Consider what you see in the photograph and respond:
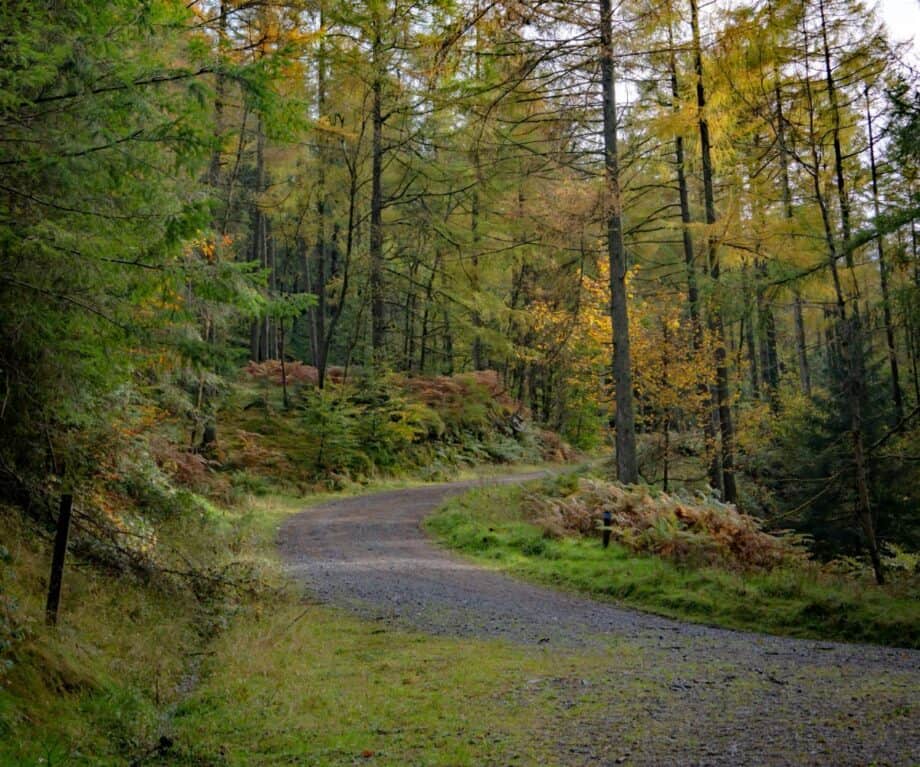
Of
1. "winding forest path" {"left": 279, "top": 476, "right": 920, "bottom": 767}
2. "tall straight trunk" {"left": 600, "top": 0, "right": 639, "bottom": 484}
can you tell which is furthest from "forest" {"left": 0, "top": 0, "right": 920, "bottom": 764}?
"winding forest path" {"left": 279, "top": 476, "right": 920, "bottom": 767}

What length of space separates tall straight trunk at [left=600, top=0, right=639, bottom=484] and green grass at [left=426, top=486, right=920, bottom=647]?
2.63m

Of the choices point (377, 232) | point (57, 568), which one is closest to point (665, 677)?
point (57, 568)

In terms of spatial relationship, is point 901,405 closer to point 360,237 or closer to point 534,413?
point 360,237

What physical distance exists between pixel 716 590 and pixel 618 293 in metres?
6.82

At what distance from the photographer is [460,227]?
23.5 m

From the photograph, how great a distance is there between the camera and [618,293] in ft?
47.7

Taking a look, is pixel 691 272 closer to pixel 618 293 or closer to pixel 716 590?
pixel 618 293

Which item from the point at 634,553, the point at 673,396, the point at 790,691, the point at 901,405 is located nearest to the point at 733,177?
the point at 673,396

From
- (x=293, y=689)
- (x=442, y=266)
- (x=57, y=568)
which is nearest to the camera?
(x=293, y=689)

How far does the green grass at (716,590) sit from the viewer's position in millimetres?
7766

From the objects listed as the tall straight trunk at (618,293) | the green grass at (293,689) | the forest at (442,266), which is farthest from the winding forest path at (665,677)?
the tall straight trunk at (618,293)

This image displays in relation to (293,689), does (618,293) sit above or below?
above

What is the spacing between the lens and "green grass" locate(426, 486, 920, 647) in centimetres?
777

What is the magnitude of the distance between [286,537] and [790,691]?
380 inches
